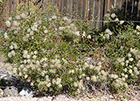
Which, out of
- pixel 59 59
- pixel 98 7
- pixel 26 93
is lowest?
pixel 26 93

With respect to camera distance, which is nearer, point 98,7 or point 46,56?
point 46,56

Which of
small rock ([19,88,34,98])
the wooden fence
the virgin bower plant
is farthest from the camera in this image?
the wooden fence

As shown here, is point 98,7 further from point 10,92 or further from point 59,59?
point 10,92

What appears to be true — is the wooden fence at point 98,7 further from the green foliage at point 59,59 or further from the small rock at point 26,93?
the small rock at point 26,93

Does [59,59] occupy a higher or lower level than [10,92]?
higher

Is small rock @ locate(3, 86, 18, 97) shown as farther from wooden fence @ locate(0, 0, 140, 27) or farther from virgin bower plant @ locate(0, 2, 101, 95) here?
wooden fence @ locate(0, 0, 140, 27)

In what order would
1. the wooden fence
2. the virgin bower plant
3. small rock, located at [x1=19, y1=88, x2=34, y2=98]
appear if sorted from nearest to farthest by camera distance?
1. the virgin bower plant
2. small rock, located at [x1=19, y1=88, x2=34, y2=98]
3. the wooden fence

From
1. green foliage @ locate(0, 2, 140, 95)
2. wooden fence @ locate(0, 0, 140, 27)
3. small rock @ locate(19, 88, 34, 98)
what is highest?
wooden fence @ locate(0, 0, 140, 27)

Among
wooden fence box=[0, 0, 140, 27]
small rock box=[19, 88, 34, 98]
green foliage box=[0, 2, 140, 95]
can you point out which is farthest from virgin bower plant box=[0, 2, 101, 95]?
wooden fence box=[0, 0, 140, 27]

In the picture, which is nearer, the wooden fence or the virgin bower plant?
the virgin bower plant

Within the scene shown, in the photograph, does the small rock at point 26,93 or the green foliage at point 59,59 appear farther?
the small rock at point 26,93

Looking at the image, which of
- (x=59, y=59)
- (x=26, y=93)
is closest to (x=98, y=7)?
(x=59, y=59)

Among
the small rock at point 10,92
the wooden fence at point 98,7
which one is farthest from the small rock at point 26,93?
the wooden fence at point 98,7

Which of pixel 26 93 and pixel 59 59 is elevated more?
pixel 59 59
